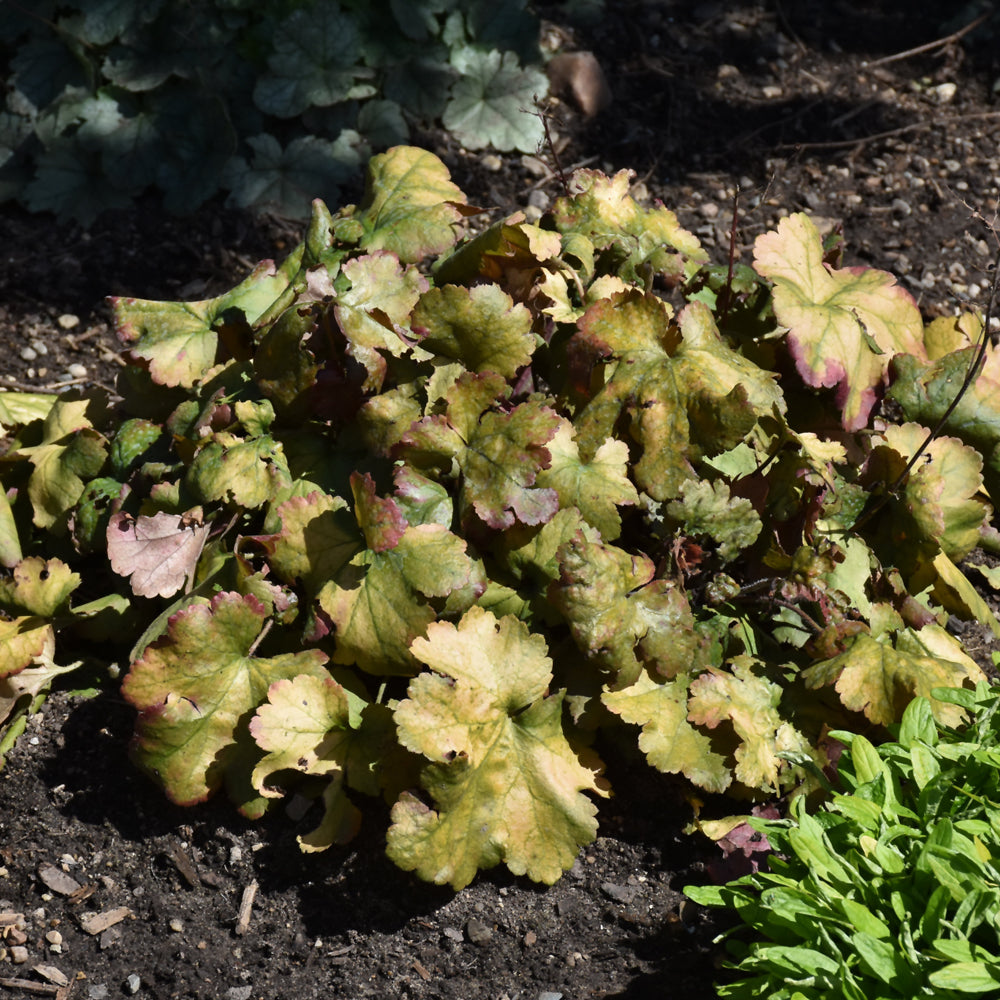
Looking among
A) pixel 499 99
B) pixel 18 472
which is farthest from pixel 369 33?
pixel 18 472

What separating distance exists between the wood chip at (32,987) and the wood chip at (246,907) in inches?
12.6

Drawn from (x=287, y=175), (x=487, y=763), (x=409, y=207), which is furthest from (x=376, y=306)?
(x=287, y=175)

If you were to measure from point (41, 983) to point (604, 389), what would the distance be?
4.87 ft

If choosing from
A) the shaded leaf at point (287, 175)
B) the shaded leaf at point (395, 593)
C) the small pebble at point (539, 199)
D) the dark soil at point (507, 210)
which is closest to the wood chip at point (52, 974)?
the dark soil at point (507, 210)

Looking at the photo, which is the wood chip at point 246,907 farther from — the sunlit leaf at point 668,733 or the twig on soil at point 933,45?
the twig on soil at point 933,45

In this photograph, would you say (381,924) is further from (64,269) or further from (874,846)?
(64,269)

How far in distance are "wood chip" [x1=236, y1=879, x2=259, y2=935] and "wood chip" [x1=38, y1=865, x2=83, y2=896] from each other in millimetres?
311

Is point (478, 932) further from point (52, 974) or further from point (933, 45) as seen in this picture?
point (933, 45)

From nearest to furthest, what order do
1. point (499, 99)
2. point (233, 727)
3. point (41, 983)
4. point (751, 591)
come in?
1. point (41, 983)
2. point (233, 727)
3. point (751, 591)
4. point (499, 99)

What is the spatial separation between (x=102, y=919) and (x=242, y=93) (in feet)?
9.02

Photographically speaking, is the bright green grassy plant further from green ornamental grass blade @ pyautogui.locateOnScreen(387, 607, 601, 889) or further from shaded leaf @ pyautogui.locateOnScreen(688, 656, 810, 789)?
green ornamental grass blade @ pyautogui.locateOnScreen(387, 607, 601, 889)

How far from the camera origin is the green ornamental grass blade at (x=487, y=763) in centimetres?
201

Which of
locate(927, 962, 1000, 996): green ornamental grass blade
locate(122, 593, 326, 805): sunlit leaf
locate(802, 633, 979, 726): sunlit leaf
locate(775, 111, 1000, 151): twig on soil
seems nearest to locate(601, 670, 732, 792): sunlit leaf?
locate(802, 633, 979, 726): sunlit leaf

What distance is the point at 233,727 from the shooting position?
219cm
